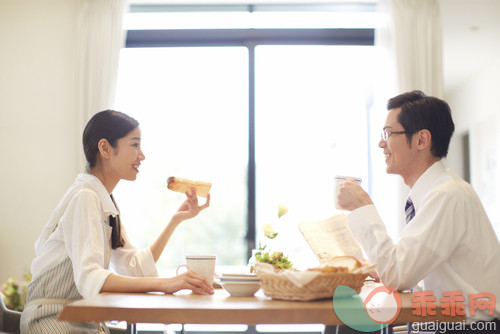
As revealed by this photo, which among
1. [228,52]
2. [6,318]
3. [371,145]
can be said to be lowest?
[6,318]

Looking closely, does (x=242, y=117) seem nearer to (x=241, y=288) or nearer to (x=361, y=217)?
(x=361, y=217)

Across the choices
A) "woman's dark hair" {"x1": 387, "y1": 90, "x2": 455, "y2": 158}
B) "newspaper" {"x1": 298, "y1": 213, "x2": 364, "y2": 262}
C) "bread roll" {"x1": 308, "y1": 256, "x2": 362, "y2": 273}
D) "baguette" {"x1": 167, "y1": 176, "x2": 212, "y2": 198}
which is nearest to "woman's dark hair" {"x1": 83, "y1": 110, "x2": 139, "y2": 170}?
"baguette" {"x1": 167, "y1": 176, "x2": 212, "y2": 198}

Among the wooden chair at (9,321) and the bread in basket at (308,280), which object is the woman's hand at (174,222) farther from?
the bread in basket at (308,280)

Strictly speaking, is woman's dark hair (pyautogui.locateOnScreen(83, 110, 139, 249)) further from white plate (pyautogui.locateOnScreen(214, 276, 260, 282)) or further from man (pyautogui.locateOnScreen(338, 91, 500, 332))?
man (pyautogui.locateOnScreen(338, 91, 500, 332))

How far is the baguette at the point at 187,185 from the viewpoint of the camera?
6.33 feet

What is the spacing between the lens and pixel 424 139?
1.72m

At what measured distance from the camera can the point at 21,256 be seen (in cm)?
380

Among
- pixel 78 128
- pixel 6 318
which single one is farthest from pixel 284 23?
pixel 6 318

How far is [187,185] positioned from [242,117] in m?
2.16

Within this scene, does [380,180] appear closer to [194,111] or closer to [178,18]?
[194,111]

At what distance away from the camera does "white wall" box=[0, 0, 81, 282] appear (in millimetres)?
3830

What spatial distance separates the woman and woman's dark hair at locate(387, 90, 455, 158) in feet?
2.69

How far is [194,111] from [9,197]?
1.48m

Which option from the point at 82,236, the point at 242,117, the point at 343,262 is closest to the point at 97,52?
the point at 242,117
